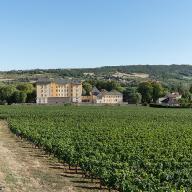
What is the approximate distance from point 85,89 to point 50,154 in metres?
161

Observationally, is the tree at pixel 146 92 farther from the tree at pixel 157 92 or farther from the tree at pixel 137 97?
the tree at pixel 137 97

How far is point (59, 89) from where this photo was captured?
607ft

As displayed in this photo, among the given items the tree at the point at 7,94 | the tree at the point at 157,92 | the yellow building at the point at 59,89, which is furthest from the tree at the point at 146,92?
the tree at the point at 7,94

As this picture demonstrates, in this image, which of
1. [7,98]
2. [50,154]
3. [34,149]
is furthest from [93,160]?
[7,98]

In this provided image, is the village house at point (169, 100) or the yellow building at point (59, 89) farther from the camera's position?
the yellow building at point (59, 89)

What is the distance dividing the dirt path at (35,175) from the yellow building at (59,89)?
440 ft

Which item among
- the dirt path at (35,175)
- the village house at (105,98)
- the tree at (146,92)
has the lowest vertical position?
the village house at (105,98)

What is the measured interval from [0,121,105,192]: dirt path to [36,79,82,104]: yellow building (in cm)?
13419

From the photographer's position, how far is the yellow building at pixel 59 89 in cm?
17438

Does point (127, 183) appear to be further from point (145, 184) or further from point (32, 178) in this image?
point (32, 178)

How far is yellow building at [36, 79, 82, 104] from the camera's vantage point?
174375 millimetres

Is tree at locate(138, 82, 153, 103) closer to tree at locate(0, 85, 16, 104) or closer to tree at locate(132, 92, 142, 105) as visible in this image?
tree at locate(132, 92, 142, 105)

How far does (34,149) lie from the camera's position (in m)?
39.5

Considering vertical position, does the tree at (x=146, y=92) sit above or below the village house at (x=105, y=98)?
above
